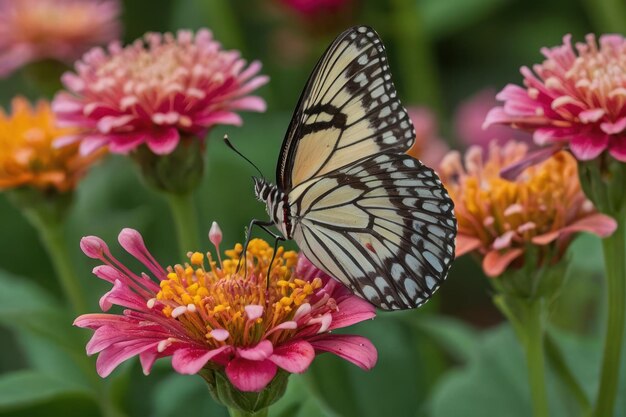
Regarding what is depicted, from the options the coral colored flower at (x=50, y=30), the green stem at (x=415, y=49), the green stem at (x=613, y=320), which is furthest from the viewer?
the green stem at (x=415, y=49)

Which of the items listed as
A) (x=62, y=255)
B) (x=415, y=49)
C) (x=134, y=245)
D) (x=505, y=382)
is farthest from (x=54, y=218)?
(x=415, y=49)

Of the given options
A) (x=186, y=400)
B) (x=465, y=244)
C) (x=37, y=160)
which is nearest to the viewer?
(x=465, y=244)

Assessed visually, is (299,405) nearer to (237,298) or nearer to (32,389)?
(237,298)

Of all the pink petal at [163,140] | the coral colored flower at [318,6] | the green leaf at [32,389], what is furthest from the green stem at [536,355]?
the coral colored flower at [318,6]

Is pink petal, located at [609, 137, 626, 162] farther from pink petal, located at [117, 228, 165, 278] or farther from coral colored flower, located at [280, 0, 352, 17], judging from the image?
coral colored flower, located at [280, 0, 352, 17]

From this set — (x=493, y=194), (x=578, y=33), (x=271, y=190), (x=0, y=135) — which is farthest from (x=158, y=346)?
(x=578, y=33)

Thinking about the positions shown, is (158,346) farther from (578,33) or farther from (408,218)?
(578,33)

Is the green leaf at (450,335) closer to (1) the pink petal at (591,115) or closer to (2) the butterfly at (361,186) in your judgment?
(2) the butterfly at (361,186)
